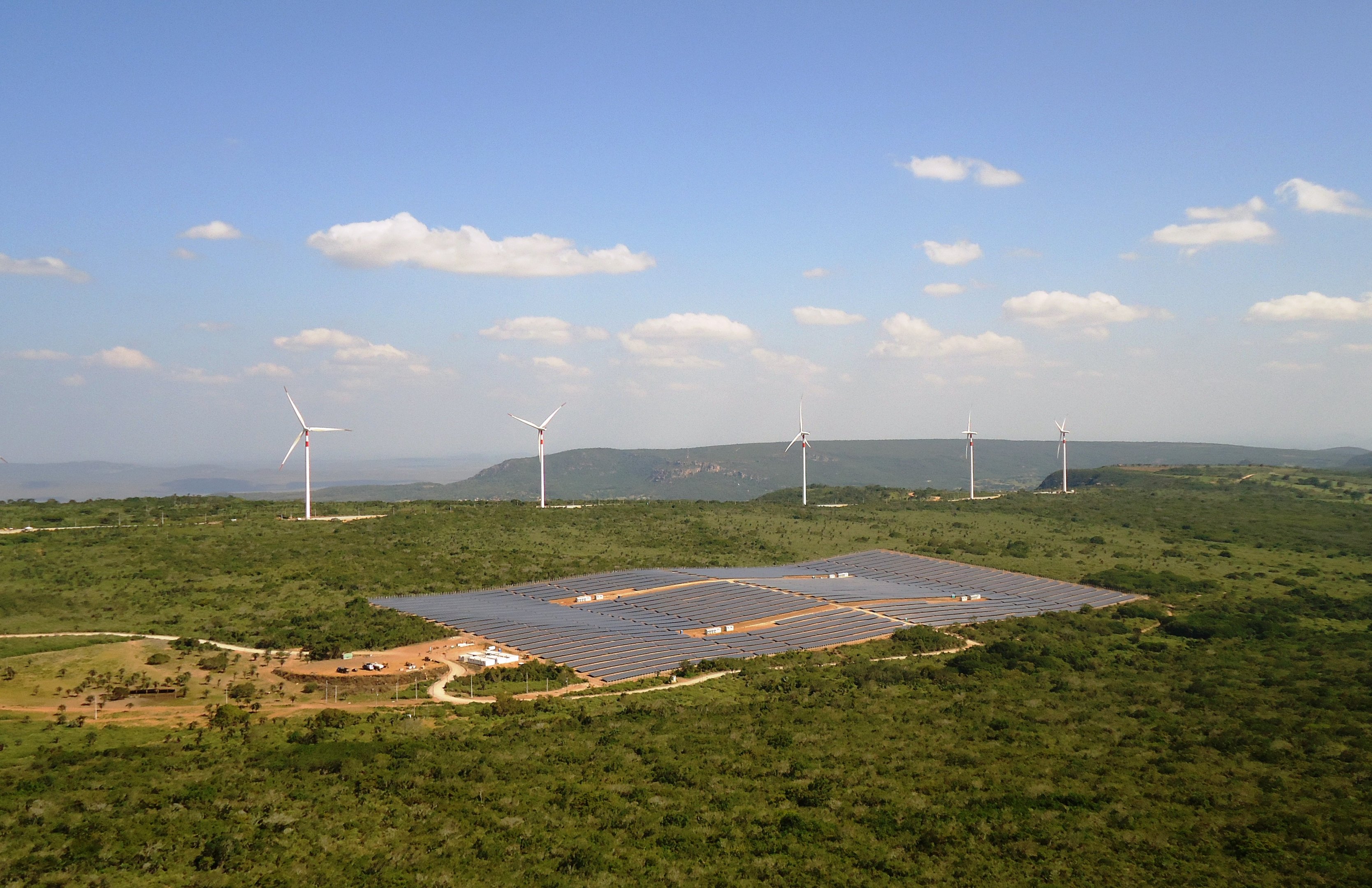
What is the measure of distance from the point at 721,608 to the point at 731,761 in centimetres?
4158

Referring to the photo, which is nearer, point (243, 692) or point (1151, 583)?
point (243, 692)

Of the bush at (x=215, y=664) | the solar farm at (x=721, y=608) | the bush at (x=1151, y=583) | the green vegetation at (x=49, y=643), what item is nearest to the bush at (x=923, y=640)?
the solar farm at (x=721, y=608)

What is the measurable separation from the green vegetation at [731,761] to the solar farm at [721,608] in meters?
4.48

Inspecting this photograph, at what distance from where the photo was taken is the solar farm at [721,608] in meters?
73.5

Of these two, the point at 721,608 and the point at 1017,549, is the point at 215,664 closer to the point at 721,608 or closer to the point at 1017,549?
the point at 721,608

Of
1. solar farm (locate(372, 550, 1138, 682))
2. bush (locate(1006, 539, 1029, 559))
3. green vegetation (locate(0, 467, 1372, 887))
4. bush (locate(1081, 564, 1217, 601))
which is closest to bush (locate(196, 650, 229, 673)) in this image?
green vegetation (locate(0, 467, 1372, 887))

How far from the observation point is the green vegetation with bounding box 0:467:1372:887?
115ft

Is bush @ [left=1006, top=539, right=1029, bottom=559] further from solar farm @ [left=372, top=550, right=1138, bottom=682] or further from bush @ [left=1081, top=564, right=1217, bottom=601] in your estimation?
bush @ [left=1081, top=564, right=1217, bottom=601]

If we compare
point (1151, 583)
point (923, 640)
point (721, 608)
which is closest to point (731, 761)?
point (923, 640)

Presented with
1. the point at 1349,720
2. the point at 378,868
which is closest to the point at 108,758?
the point at 378,868

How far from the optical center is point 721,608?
88125 millimetres

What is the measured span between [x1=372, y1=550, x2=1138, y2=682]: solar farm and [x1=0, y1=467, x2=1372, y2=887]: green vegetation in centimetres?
448

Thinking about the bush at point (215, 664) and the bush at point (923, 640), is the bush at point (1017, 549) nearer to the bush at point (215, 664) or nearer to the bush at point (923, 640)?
the bush at point (923, 640)

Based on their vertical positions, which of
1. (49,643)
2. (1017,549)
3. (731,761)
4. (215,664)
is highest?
(49,643)
